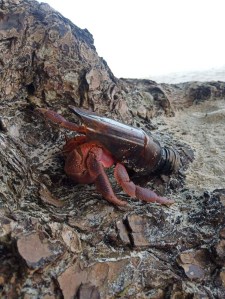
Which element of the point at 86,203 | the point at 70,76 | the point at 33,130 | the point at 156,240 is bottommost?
the point at 156,240

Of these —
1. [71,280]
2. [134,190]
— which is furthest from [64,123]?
[71,280]

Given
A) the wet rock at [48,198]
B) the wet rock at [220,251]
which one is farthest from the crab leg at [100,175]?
the wet rock at [220,251]

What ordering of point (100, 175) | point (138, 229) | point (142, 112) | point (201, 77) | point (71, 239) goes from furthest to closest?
point (201, 77) → point (142, 112) → point (100, 175) → point (138, 229) → point (71, 239)

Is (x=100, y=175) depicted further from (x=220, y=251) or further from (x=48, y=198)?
(x=220, y=251)

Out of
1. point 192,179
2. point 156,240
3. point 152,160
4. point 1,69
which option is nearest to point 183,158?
point 192,179

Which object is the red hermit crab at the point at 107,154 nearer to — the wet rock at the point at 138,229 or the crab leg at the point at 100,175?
the crab leg at the point at 100,175

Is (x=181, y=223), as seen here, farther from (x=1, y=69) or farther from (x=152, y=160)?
(x=1, y=69)
